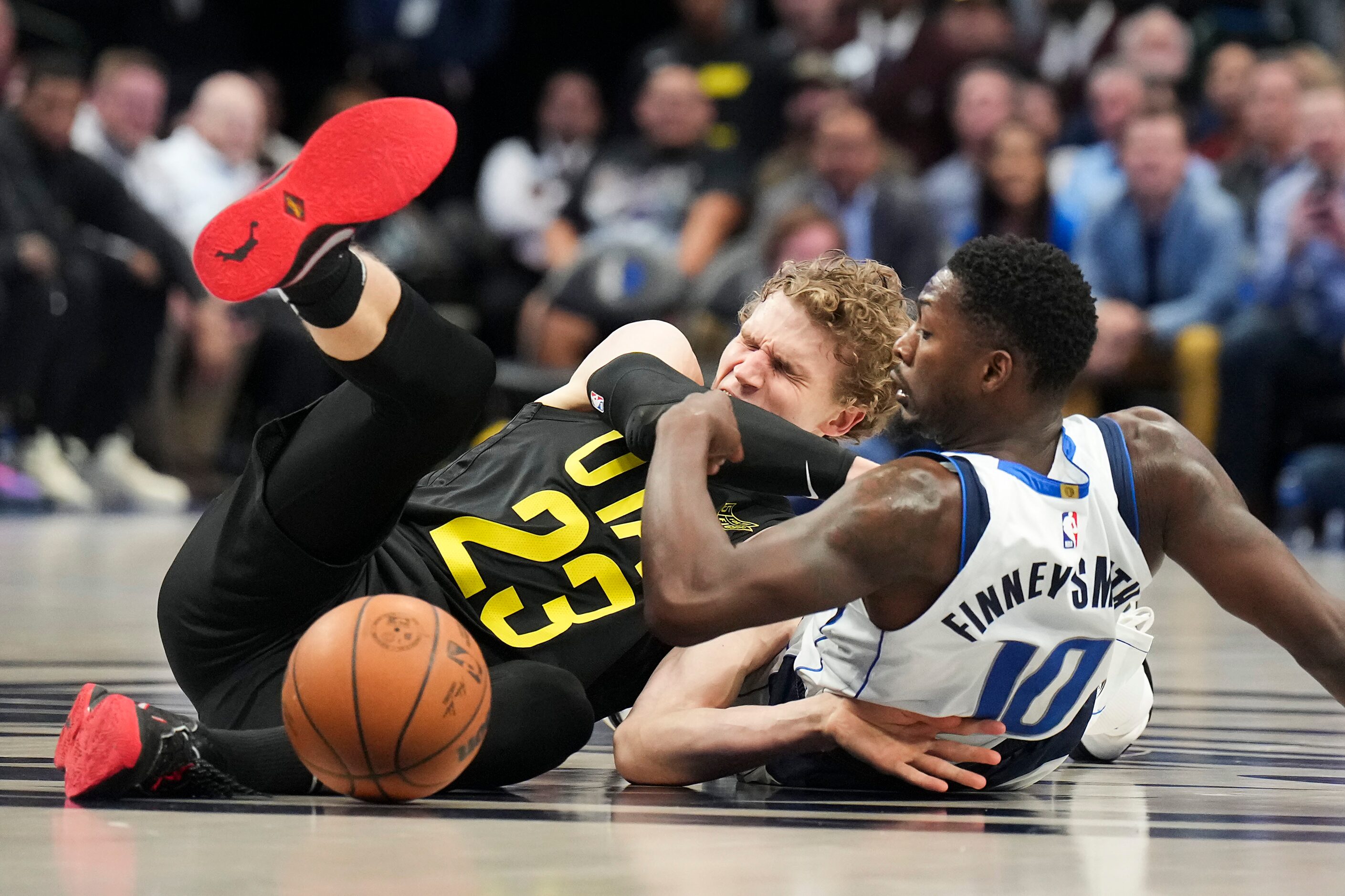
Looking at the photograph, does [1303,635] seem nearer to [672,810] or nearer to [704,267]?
[672,810]

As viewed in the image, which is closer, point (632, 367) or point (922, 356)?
point (922, 356)

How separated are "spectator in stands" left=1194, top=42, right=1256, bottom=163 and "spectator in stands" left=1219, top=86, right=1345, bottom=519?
114 cm

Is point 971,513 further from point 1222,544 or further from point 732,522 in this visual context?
point 732,522

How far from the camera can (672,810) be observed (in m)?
2.65

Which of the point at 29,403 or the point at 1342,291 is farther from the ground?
the point at 1342,291

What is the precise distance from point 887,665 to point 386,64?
10.9m

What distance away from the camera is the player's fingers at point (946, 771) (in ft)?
9.15

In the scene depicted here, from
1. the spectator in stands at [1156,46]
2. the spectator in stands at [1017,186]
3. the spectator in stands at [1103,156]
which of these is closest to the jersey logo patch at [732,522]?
the spectator in stands at [1017,186]

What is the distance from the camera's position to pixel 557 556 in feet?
10.1

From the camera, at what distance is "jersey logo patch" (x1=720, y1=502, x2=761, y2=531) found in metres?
3.22

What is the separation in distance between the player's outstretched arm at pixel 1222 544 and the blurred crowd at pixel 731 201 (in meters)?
6.71

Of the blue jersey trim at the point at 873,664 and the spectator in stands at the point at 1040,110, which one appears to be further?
the spectator in stands at the point at 1040,110

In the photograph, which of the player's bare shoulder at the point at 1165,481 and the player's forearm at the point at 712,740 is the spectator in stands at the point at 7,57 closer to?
the player's forearm at the point at 712,740

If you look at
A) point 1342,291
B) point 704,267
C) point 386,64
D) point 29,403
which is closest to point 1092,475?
point 1342,291
